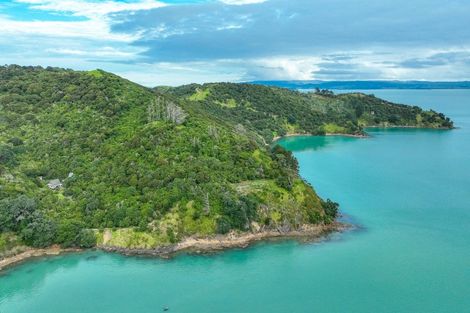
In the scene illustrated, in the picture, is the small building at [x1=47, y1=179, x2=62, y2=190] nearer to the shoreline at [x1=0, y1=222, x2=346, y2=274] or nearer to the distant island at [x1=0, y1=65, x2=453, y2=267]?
the distant island at [x1=0, y1=65, x2=453, y2=267]

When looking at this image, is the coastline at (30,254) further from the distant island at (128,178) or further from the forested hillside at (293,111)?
the forested hillside at (293,111)

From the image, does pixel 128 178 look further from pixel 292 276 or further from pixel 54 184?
pixel 292 276

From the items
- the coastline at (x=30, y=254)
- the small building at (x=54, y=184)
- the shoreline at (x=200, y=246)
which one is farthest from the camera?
the small building at (x=54, y=184)

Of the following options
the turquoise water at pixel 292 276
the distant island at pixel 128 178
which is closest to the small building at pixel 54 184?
the distant island at pixel 128 178

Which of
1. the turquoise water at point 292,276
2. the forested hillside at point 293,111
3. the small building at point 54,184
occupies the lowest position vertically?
the turquoise water at point 292,276

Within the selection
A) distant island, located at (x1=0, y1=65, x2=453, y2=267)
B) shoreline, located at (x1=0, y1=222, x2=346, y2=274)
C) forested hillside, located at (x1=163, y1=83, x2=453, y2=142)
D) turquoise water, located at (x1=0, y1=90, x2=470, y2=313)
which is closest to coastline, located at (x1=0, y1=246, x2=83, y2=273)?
shoreline, located at (x1=0, y1=222, x2=346, y2=274)

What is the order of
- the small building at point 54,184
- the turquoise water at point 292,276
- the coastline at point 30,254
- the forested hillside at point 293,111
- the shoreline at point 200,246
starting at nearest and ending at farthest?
the turquoise water at point 292,276 < the coastline at point 30,254 < the shoreline at point 200,246 < the small building at point 54,184 < the forested hillside at point 293,111
